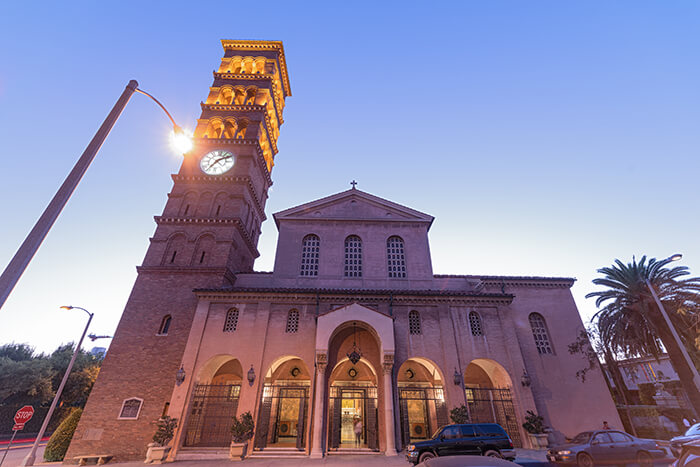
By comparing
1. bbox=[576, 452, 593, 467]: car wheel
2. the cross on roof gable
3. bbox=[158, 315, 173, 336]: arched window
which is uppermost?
the cross on roof gable

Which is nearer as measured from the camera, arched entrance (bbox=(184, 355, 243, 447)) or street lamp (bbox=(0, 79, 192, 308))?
street lamp (bbox=(0, 79, 192, 308))

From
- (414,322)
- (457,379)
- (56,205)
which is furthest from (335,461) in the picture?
(56,205)

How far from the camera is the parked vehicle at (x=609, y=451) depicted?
12.0 metres

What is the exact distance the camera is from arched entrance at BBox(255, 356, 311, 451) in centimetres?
1942

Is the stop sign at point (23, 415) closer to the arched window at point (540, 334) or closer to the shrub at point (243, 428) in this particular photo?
the shrub at point (243, 428)

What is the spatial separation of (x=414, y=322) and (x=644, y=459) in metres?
11.6

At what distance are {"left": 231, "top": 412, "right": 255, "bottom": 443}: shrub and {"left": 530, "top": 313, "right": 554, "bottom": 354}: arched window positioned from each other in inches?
765

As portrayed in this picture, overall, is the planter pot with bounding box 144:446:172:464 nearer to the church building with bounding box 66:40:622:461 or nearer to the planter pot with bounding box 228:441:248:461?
the church building with bounding box 66:40:622:461

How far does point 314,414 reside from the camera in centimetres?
1708

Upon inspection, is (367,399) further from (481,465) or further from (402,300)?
(481,465)

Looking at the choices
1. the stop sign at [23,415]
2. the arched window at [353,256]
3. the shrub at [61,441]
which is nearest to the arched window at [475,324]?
the arched window at [353,256]

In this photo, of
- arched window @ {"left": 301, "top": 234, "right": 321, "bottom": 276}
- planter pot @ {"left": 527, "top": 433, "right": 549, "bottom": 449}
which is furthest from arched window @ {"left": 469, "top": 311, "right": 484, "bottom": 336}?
arched window @ {"left": 301, "top": 234, "right": 321, "bottom": 276}

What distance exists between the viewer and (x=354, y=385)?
68.0 feet

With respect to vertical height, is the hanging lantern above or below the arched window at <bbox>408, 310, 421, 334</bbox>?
below
